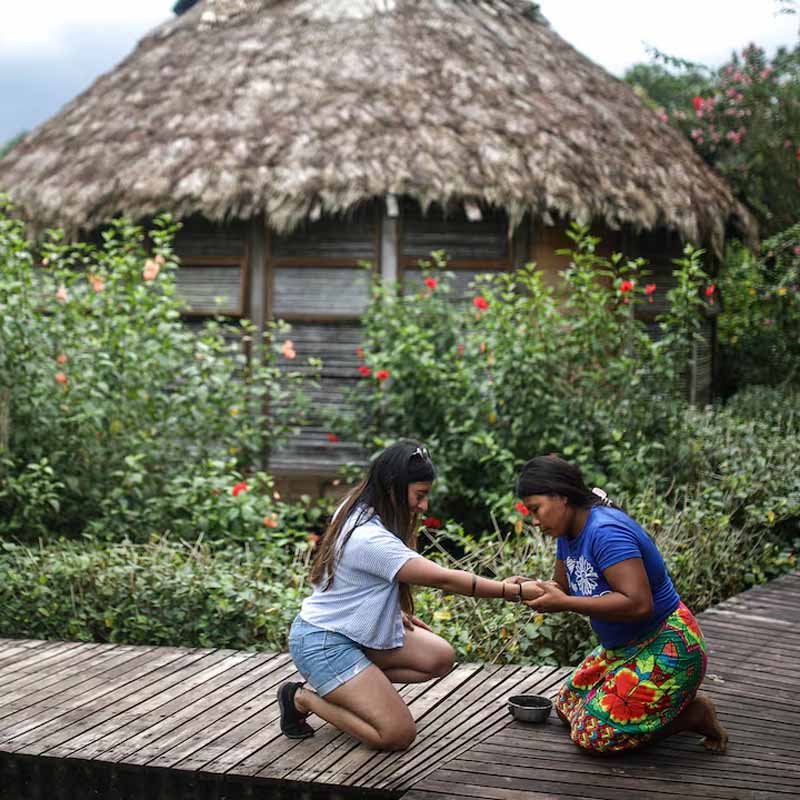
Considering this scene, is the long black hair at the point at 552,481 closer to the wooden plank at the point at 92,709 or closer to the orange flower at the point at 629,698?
the orange flower at the point at 629,698

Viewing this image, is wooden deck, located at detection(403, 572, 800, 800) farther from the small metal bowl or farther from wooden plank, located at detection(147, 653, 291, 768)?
wooden plank, located at detection(147, 653, 291, 768)

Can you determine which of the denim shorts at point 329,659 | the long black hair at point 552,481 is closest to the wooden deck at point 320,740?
the denim shorts at point 329,659

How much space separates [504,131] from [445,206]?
106 cm

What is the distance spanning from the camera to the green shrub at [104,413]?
592 cm

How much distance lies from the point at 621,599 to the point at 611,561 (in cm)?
11

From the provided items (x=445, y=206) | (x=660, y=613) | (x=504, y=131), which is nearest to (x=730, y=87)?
(x=504, y=131)

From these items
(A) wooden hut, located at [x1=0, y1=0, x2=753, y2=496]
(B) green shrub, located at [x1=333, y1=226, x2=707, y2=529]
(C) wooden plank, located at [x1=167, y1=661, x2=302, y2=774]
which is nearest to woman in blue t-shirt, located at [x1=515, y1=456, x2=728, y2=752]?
(C) wooden plank, located at [x1=167, y1=661, x2=302, y2=774]

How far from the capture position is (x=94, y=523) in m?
5.83

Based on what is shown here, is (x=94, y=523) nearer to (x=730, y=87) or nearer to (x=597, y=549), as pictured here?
(x=597, y=549)

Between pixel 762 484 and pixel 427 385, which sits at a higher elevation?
pixel 427 385

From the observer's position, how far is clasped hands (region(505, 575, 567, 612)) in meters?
3.31

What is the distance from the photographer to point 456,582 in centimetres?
333

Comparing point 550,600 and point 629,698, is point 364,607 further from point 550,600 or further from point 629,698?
point 629,698

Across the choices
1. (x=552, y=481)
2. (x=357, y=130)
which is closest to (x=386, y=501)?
(x=552, y=481)
